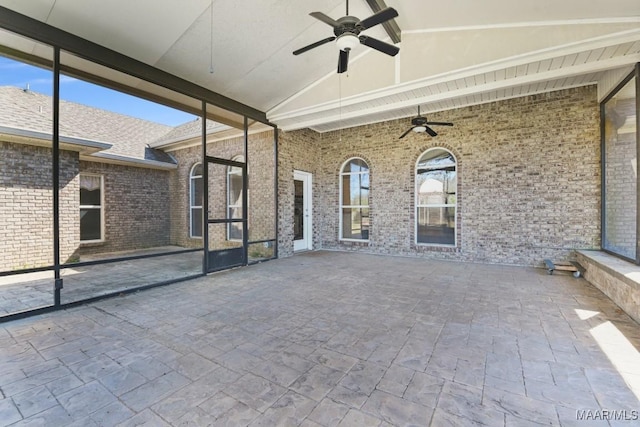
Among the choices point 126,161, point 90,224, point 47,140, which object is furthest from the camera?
point 126,161

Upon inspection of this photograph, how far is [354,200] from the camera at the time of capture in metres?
8.75

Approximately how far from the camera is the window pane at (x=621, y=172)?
445 cm

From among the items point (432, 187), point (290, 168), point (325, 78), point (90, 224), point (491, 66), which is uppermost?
point (325, 78)

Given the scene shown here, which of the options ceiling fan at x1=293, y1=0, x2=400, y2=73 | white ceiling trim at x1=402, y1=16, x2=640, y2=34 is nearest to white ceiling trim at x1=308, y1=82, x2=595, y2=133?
white ceiling trim at x1=402, y1=16, x2=640, y2=34

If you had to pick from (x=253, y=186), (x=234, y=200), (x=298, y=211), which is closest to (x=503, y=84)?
(x=298, y=211)

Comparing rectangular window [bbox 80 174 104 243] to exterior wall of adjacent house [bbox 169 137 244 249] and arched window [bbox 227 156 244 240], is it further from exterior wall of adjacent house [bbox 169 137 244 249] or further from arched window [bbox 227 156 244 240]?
arched window [bbox 227 156 244 240]

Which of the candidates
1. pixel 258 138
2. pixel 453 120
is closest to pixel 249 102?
pixel 258 138

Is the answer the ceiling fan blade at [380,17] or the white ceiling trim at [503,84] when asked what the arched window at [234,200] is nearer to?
the white ceiling trim at [503,84]

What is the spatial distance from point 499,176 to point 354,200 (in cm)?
378

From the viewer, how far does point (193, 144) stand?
9.56 meters

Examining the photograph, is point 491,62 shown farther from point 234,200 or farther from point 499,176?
point 234,200

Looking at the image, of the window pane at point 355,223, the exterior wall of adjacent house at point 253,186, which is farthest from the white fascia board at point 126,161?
the window pane at point 355,223

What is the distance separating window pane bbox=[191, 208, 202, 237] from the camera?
9.37m

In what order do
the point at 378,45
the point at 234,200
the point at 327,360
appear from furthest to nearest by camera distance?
the point at 234,200 → the point at 378,45 → the point at 327,360
